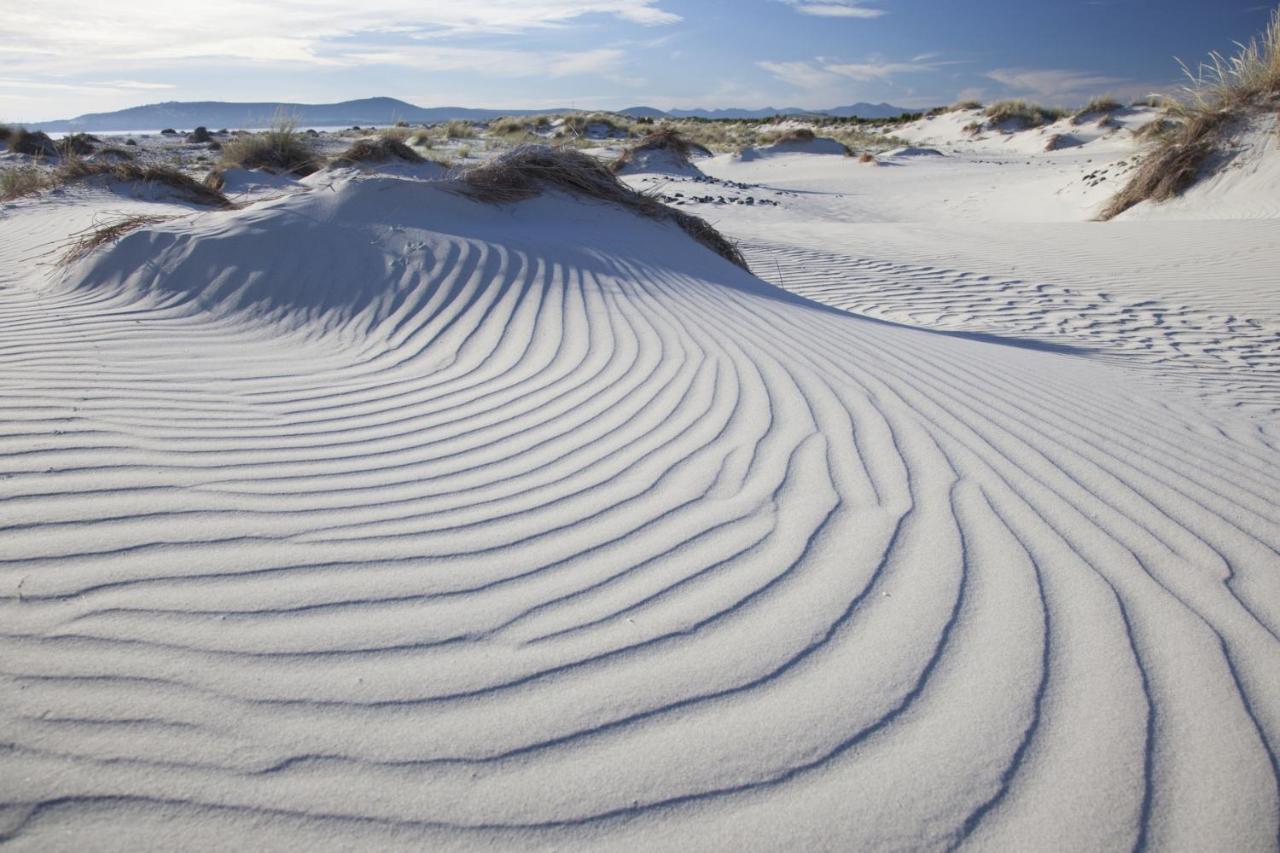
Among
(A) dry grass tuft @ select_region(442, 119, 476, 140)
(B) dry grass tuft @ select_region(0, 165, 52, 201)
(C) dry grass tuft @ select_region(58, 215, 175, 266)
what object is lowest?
(C) dry grass tuft @ select_region(58, 215, 175, 266)

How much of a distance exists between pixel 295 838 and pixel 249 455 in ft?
5.50

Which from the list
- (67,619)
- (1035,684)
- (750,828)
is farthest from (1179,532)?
(67,619)

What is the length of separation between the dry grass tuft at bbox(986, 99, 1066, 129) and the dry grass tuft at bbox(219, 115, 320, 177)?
2797cm

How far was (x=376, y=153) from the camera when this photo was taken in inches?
463

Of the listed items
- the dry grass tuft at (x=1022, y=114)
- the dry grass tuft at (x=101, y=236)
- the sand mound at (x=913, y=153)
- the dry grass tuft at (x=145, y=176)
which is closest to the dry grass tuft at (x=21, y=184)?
the dry grass tuft at (x=145, y=176)

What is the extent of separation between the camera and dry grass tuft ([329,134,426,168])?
1130 cm

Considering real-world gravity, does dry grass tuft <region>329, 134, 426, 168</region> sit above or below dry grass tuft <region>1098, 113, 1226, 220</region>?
below

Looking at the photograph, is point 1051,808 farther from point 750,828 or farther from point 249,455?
point 249,455

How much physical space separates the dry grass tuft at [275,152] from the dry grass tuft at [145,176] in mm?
3210

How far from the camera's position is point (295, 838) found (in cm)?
120

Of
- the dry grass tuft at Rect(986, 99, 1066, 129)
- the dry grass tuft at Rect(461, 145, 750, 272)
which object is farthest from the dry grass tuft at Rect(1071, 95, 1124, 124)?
the dry grass tuft at Rect(461, 145, 750, 272)

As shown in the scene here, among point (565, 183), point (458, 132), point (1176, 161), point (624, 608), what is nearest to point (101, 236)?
point (565, 183)

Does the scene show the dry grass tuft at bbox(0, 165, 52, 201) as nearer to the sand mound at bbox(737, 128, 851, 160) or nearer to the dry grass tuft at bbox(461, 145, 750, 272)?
the dry grass tuft at bbox(461, 145, 750, 272)

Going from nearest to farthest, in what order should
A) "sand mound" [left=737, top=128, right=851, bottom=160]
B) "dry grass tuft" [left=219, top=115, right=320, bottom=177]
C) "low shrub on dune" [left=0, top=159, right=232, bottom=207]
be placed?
"low shrub on dune" [left=0, top=159, right=232, bottom=207], "dry grass tuft" [left=219, top=115, right=320, bottom=177], "sand mound" [left=737, top=128, right=851, bottom=160]
